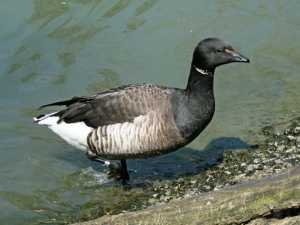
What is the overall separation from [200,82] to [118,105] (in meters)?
0.95

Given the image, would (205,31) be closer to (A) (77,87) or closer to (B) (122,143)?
(A) (77,87)

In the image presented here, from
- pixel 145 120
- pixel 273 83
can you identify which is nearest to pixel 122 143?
pixel 145 120

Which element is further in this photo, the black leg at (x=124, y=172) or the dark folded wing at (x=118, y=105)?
the black leg at (x=124, y=172)

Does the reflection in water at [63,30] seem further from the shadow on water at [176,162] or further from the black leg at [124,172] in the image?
the black leg at [124,172]

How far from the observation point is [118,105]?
7629 millimetres

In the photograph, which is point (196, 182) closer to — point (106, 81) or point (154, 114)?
point (154, 114)

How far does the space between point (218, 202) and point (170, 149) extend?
2657mm

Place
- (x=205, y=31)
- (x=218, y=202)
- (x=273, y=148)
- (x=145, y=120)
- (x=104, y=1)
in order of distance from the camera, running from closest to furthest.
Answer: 1. (x=218, y=202)
2. (x=145, y=120)
3. (x=273, y=148)
4. (x=205, y=31)
5. (x=104, y=1)

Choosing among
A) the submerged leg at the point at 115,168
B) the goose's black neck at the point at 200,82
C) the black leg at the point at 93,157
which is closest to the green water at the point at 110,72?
the submerged leg at the point at 115,168

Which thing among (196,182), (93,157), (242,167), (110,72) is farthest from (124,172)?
(110,72)

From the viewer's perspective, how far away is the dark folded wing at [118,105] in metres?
7.54

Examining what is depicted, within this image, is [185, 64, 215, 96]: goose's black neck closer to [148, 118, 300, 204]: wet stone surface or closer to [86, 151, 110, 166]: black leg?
[148, 118, 300, 204]: wet stone surface

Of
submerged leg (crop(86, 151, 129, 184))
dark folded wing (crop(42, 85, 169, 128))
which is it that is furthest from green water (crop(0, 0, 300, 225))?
dark folded wing (crop(42, 85, 169, 128))

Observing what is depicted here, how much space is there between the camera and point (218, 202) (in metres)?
4.95
